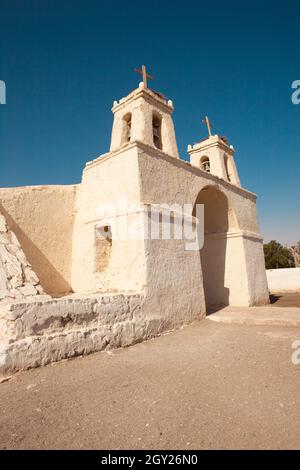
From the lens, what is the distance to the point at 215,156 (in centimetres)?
1073

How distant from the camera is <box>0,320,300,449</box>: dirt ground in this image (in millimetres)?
2215

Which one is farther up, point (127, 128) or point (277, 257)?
point (127, 128)

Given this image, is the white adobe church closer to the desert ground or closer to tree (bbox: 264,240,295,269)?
the desert ground

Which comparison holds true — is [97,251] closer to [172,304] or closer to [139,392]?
[172,304]

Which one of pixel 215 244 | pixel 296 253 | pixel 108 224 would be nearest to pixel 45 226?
pixel 108 224

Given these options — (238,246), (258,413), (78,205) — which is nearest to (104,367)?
(258,413)

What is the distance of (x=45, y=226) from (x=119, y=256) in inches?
109

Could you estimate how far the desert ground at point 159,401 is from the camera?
2.21 metres

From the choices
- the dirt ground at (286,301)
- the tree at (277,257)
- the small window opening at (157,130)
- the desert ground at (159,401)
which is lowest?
the dirt ground at (286,301)

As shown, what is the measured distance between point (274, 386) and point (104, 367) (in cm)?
221

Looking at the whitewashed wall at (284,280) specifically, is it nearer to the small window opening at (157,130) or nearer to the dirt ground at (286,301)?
the dirt ground at (286,301)

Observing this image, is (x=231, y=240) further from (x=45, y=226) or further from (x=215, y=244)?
(x=45, y=226)

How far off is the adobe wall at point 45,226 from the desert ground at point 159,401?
3.74 metres

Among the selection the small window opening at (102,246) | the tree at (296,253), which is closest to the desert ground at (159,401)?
the small window opening at (102,246)
